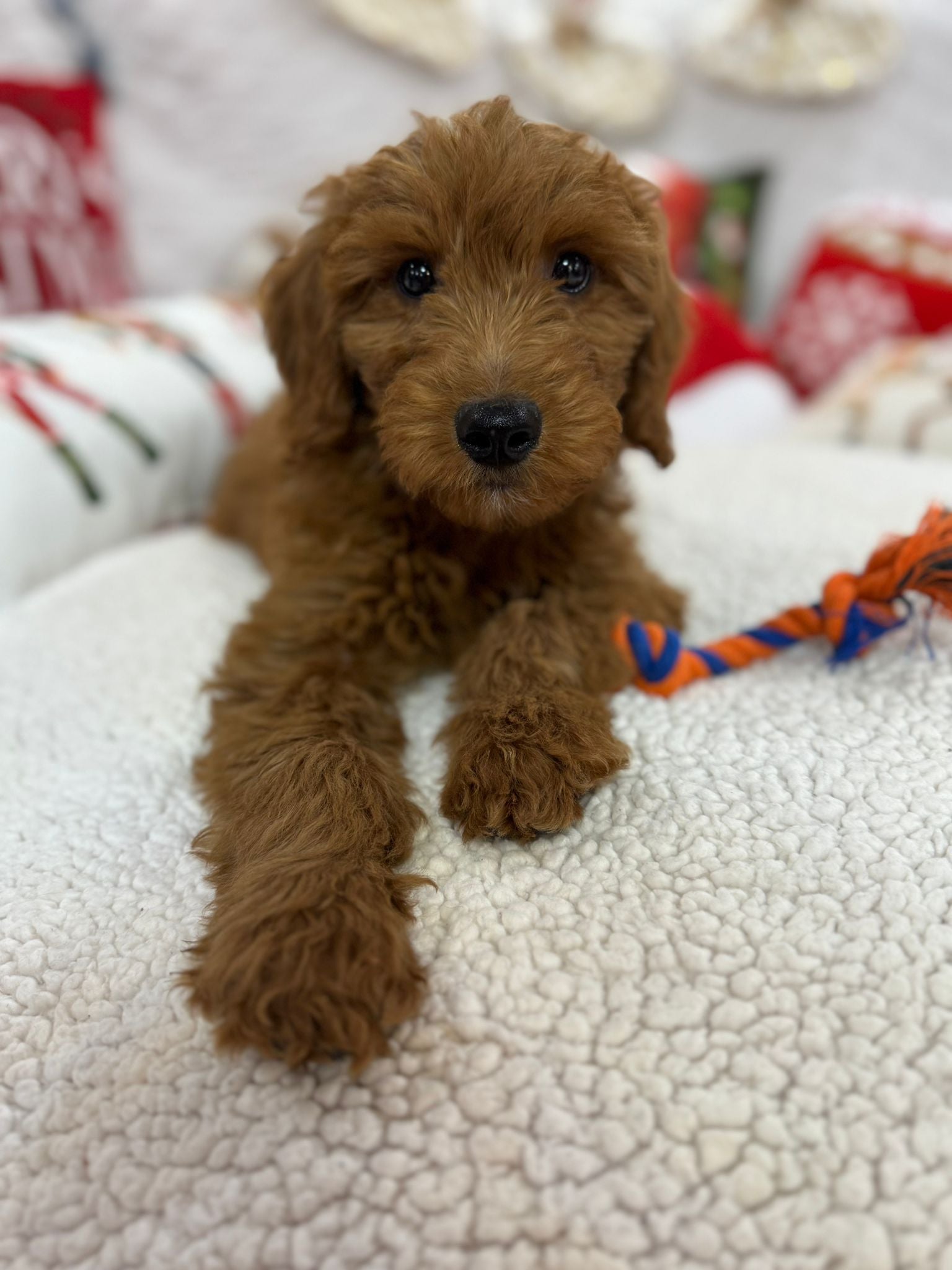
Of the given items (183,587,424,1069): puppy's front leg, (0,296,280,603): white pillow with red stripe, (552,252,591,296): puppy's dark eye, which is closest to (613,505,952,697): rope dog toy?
(183,587,424,1069): puppy's front leg

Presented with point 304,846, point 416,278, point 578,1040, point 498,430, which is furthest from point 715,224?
point 578,1040

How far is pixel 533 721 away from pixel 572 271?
0.75m

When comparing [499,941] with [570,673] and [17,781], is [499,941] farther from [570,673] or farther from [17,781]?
[17,781]

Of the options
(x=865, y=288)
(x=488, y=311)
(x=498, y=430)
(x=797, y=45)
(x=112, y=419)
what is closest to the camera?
(x=498, y=430)

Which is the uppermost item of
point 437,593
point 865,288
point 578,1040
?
point 865,288

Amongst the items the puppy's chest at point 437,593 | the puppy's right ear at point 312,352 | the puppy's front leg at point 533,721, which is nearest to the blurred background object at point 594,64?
the puppy's right ear at point 312,352

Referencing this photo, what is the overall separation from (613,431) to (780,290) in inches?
124

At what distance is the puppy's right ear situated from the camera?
1679 mm

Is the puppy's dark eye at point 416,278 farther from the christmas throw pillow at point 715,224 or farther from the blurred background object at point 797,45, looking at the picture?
the blurred background object at point 797,45

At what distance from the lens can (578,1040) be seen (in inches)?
39.3

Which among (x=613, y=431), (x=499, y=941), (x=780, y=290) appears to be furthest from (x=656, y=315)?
(x=780, y=290)

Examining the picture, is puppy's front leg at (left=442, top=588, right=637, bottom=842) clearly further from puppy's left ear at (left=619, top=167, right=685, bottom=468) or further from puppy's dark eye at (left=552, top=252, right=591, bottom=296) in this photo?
puppy's dark eye at (left=552, top=252, right=591, bottom=296)

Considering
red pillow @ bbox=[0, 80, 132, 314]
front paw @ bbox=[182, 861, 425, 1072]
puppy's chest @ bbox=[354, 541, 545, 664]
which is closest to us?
front paw @ bbox=[182, 861, 425, 1072]

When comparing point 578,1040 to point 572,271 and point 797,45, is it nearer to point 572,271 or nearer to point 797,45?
point 572,271
